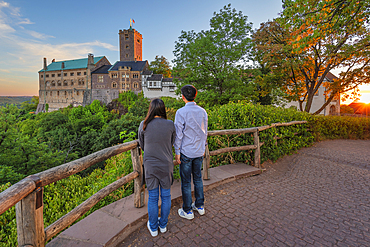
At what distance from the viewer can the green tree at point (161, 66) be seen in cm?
5991

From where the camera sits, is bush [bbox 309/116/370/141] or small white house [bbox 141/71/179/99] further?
small white house [bbox 141/71/179/99]

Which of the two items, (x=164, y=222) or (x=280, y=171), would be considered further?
(x=280, y=171)

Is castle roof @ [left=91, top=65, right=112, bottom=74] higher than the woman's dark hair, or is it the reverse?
castle roof @ [left=91, top=65, right=112, bottom=74]

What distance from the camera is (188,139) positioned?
2.92 meters

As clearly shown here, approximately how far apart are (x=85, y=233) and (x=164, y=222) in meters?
0.98

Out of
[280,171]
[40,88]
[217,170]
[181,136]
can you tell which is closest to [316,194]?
[280,171]

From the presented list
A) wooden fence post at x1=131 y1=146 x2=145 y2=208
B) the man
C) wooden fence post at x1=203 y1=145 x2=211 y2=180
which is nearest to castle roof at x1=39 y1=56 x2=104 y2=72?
wooden fence post at x1=203 y1=145 x2=211 y2=180

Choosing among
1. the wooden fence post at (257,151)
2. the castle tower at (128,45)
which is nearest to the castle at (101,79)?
the castle tower at (128,45)

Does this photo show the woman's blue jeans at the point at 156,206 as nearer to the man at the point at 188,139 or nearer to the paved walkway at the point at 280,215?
the paved walkway at the point at 280,215

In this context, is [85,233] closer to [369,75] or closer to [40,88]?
[369,75]

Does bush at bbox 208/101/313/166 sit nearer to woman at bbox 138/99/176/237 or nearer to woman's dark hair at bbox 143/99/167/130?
woman at bbox 138/99/176/237

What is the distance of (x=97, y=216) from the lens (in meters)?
2.81

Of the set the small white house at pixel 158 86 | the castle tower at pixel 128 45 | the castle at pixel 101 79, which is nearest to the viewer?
the small white house at pixel 158 86

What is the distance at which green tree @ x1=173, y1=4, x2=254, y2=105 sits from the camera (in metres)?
17.1
